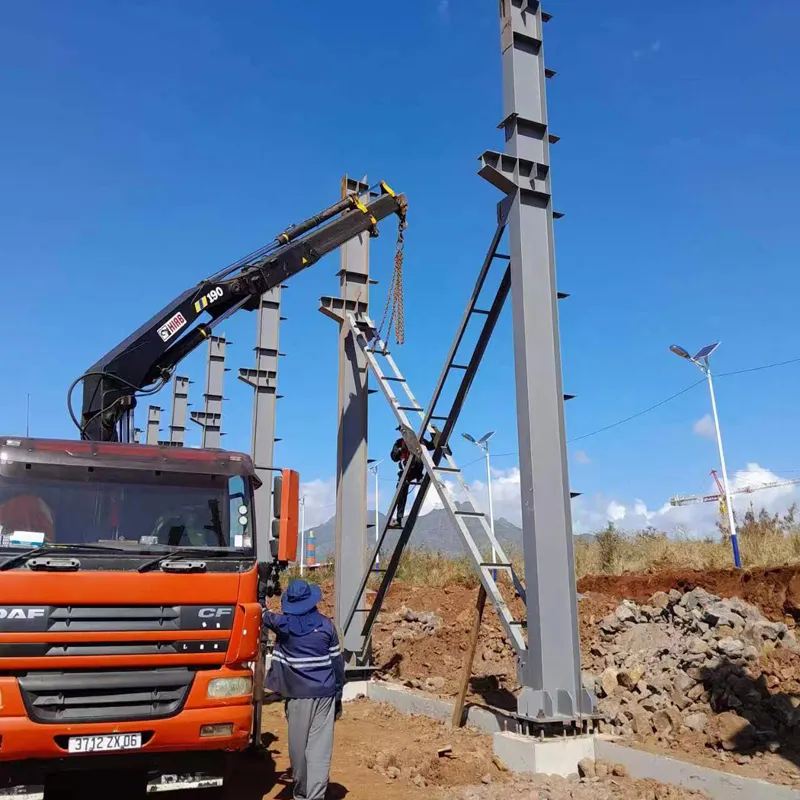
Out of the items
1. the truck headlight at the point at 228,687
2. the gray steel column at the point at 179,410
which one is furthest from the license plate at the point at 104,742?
the gray steel column at the point at 179,410

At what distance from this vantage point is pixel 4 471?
Result: 5680 millimetres

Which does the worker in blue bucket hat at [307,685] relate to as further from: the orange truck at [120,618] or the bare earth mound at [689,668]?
the bare earth mound at [689,668]

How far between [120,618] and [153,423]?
81.1 ft

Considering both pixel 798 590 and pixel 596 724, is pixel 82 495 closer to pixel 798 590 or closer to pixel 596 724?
pixel 596 724

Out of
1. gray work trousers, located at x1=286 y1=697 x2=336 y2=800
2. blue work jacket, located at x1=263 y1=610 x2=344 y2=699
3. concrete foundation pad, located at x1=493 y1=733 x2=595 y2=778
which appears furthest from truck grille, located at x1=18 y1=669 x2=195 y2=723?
concrete foundation pad, located at x1=493 y1=733 x2=595 y2=778

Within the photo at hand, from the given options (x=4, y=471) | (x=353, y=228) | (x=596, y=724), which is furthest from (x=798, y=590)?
(x=4, y=471)

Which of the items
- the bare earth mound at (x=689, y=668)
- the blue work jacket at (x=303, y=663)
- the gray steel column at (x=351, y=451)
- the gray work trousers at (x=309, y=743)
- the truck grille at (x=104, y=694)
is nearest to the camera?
the truck grille at (x=104, y=694)

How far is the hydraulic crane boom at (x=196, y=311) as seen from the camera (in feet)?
30.8

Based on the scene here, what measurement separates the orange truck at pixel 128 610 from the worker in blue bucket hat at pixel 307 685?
306 millimetres

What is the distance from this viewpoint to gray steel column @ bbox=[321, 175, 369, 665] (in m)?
11.6

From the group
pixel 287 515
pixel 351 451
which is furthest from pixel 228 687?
pixel 351 451

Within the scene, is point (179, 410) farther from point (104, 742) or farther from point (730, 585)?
point (104, 742)

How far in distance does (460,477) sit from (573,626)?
2736 mm

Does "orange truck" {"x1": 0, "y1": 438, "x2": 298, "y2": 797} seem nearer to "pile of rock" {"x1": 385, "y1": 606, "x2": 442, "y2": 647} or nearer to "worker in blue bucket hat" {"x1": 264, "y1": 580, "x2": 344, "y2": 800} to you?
"worker in blue bucket hat" {"x1": 264, "y1": 580, "x2": 344, "y2": 800}
